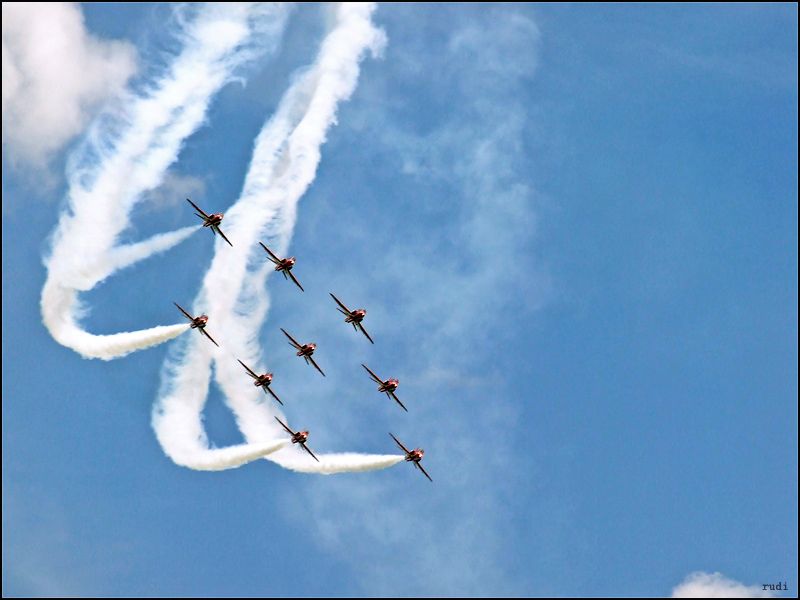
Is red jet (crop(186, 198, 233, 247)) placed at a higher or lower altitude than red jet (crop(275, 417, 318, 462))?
higher

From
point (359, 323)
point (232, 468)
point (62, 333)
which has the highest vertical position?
point (359, 323)

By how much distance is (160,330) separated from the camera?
98500mm

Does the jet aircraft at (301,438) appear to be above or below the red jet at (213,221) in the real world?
below

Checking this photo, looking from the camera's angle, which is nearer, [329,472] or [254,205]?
[254,205]

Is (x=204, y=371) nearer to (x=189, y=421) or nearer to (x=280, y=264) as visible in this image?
(x=189, y=421)

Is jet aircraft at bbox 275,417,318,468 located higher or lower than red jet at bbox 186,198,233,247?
lower

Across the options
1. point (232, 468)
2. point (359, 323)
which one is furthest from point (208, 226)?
point (232, 468)

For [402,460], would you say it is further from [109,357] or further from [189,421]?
[109,357]

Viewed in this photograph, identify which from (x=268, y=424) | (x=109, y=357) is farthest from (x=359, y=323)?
(x=109, y=357)

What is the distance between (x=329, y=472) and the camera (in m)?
104

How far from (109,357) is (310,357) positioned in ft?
64.1

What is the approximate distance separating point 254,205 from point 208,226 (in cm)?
474

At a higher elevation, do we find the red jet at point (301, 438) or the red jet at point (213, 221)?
the red jet at point (213, 221)

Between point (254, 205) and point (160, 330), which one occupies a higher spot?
point (254, 205)
